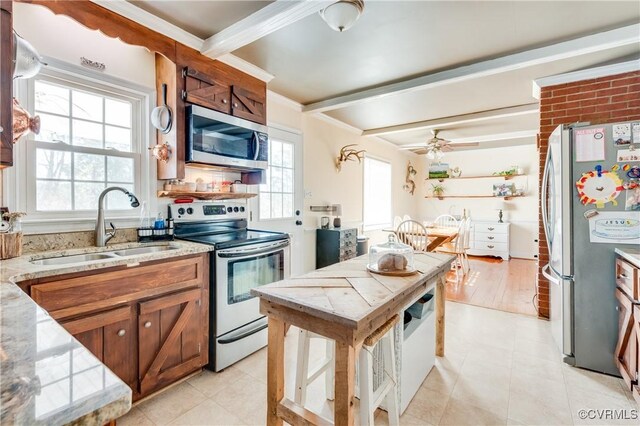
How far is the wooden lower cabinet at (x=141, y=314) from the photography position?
4.89 ft

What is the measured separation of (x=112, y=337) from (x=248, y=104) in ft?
6.88

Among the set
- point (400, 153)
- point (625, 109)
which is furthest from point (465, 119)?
point (400, 153)

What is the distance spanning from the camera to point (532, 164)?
20.3 ft

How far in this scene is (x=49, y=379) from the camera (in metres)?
0.55

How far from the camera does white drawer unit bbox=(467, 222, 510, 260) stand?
6.09 metres

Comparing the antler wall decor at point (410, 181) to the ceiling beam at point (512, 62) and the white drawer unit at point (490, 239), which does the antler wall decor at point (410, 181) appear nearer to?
the white drawer unit at point (490, 239)

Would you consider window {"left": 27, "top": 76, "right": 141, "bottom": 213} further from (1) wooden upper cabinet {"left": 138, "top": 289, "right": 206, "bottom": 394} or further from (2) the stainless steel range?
(1) wooden upper cabinet {"left": 138, "top": 289, "right": 206, "bottom": 394}

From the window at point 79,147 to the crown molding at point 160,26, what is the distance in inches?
21.7

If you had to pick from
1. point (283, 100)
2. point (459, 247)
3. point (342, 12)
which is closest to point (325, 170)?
point (283, 100)

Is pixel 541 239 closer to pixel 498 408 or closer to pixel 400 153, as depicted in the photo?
pixel 498 408

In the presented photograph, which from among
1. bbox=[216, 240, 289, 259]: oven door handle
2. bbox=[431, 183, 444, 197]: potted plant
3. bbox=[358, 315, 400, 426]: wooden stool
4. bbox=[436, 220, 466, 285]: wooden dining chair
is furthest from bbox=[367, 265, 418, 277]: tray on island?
bbox=[431, 183, 444, 197]: potted plant

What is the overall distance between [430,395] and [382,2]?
2.53 m

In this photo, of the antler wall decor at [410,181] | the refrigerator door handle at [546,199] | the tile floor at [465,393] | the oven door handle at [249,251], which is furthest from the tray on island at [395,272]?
the antler wall decor at [410,181]

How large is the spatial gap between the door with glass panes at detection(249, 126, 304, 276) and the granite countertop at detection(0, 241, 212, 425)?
2.51 m
